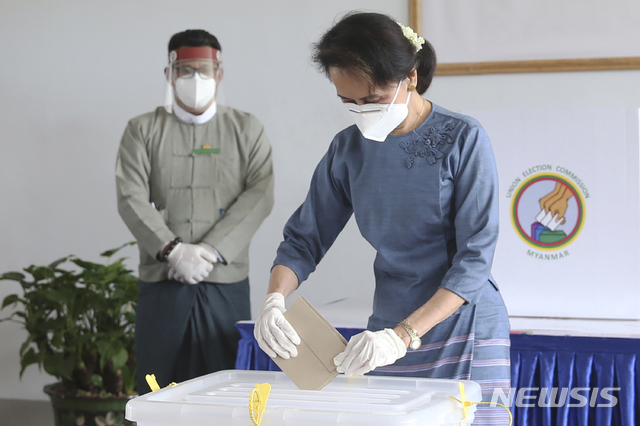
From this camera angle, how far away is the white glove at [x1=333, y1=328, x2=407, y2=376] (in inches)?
37.1

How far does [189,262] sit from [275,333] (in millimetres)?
1022

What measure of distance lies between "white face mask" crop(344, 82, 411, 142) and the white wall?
67.4 inches

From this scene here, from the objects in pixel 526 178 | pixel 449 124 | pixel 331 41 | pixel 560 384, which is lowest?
pixel 560 384

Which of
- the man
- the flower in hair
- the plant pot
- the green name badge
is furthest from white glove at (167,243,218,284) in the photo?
the flower in hair

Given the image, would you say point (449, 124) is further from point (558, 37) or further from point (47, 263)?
point (47, 263)

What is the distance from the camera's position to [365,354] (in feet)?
3.11

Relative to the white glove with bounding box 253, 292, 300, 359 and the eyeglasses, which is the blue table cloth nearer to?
the white glove with bounding box 253, 292, 300, 359

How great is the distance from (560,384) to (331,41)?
1.05 metres

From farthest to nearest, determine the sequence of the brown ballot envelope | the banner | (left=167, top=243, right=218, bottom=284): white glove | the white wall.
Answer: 1. the white wall
2. (left=167, top=243, right=218, bottom=284): white glove
3. the banner
4. the brown ballot envelope

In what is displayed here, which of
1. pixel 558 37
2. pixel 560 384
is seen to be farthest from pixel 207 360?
pixel 558 37

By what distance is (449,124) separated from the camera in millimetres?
1158

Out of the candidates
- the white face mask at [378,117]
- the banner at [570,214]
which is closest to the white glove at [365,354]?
the white face mask at [378,117]

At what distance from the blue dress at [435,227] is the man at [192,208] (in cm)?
90

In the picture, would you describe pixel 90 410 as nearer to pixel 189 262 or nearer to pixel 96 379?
pixel 96 379
